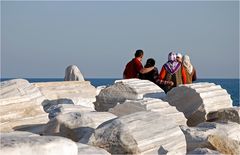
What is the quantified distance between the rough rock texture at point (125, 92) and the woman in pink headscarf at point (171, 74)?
0.66m

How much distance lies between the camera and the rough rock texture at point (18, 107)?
6.71 meters

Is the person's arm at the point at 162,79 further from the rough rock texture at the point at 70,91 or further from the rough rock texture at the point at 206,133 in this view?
the rough rock texture at the point at 206,133

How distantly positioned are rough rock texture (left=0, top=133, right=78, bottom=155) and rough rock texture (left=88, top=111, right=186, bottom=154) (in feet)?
3.43

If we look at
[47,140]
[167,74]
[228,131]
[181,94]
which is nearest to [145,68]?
[167,74]

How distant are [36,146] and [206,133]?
10.3 ft

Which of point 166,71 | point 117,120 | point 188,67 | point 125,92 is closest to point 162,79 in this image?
point 166,71

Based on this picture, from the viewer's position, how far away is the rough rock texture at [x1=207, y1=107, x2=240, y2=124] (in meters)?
8.67

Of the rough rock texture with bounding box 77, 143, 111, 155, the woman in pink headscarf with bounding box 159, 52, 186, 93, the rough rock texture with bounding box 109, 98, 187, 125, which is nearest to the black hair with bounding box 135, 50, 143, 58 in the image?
the woman in pink headscarf with bounding box 159, 52, 186, 93

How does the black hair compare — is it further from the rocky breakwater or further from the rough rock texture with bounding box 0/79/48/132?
the rough rock texture with bounding box 0/79/48/132

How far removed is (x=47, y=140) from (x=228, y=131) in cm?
356

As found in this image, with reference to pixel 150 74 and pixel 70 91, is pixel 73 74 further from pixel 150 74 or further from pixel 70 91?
pixel 150 74

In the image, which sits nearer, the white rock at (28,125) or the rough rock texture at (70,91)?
the white rock at (28,125)

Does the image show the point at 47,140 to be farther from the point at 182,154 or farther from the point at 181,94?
the point at 181,94

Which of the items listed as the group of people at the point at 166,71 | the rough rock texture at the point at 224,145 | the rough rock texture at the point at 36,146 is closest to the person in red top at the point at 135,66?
the group of people at the point at 166,71
